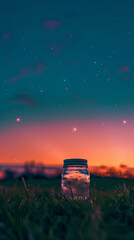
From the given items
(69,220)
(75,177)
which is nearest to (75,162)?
(75,177)

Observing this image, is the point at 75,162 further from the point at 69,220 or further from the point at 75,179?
the point at 69,220

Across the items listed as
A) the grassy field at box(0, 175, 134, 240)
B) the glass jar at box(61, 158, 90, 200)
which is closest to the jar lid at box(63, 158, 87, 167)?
the glass jar at box(61, 158, 90, 200)

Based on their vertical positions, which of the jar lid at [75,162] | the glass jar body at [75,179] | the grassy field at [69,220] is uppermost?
the jar lid at [75,162]

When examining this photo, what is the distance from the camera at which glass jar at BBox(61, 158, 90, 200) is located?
2.81 metres

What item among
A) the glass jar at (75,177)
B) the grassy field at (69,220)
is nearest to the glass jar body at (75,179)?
the glass jar at (75,177)

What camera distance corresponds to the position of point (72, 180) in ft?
9.51

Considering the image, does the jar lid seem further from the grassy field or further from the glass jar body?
the grassy field

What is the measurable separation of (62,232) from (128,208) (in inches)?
32.9

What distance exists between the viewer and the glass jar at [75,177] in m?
2.81

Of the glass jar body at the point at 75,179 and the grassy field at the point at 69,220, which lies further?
the glass jar body at the point at 75,179

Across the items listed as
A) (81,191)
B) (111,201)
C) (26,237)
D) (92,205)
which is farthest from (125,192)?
(26,237)

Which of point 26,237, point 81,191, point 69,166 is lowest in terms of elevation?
point 26,237

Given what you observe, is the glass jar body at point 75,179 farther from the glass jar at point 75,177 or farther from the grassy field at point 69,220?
the grassy field at point 69,220

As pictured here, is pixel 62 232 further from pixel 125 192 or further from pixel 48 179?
pixel 48 179
